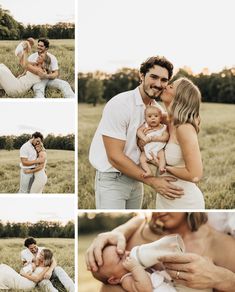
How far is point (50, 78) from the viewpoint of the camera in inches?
118

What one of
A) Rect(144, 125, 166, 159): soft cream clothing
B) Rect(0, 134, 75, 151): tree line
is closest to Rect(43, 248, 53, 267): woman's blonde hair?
Rect(0, 134, 75, 151): tree line

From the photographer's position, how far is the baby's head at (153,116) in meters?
2.95

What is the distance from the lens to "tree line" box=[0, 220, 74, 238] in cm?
303

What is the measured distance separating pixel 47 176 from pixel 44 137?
0.62 ft

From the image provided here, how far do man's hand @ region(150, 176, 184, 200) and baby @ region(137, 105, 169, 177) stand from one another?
0.14 feet

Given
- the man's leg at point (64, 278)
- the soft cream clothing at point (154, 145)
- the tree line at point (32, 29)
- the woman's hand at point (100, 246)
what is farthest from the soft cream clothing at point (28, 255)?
the tree line at point (32, 29)

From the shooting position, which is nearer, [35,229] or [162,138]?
[162,138]

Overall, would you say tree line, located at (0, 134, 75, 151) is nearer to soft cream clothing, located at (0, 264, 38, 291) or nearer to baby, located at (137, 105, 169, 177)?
baby, located at (137, 105, 169, 177)

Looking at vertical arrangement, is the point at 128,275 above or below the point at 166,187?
below

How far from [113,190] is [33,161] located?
41cm

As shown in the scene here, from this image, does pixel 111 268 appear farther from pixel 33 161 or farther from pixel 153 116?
pixel 153 116

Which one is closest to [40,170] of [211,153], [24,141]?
[24,141]

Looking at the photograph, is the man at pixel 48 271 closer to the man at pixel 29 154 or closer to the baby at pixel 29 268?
the baby at pixel 29 268

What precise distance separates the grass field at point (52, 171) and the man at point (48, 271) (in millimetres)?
276
